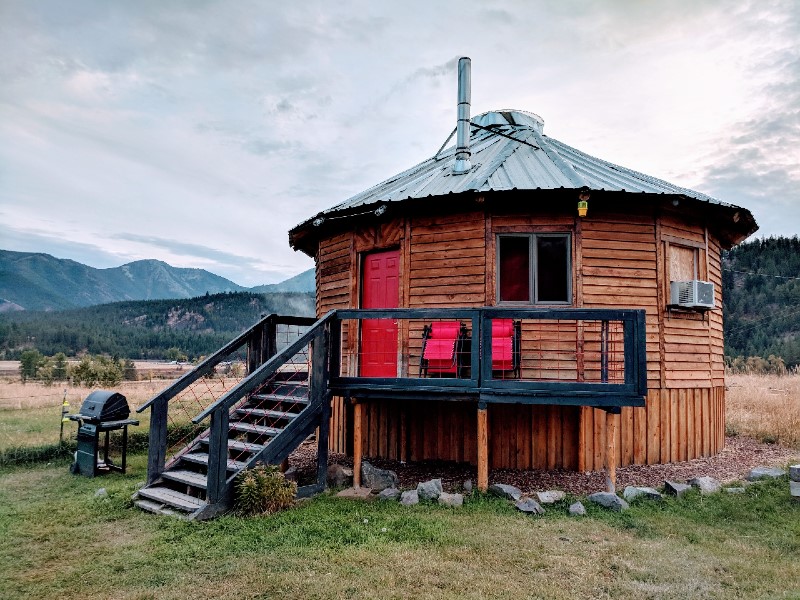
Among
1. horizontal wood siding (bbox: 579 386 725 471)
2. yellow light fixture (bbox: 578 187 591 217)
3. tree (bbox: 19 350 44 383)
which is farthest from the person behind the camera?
tree (bbox: 19 350 44 383)

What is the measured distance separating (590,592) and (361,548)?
2.13 metres

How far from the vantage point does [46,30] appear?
11.8 m

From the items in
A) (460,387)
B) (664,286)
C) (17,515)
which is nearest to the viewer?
(17,515)

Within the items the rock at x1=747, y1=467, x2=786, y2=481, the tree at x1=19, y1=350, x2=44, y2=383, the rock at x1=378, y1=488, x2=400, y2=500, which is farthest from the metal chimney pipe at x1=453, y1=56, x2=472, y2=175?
the tree at x1=19, y1=350, x2=44, y2=383

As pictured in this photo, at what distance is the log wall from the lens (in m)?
8.69

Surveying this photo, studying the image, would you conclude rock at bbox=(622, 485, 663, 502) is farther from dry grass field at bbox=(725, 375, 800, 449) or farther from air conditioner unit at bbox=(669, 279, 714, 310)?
dry grass field at bbox=(725, 375, 800, 449)

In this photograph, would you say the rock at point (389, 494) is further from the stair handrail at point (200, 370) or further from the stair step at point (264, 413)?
the stair handrail at point (200, 370)

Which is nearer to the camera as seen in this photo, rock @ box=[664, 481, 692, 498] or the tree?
rock @ box=[664, 481, 692, 498]

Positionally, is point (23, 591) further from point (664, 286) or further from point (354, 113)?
point (354, 113)

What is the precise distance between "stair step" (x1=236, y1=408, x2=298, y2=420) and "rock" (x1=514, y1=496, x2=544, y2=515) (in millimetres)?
3138

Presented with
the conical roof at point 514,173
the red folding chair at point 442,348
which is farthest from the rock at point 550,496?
the conical roof at point 514,173

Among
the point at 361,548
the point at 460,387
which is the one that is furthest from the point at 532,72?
the point at 361,548

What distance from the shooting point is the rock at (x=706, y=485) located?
725 cm

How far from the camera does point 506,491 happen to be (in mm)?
7090
